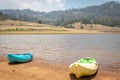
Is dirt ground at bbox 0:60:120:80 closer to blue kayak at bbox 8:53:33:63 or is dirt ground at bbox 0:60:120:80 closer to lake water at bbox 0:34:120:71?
blue kayak at bbox 8:53:33:63

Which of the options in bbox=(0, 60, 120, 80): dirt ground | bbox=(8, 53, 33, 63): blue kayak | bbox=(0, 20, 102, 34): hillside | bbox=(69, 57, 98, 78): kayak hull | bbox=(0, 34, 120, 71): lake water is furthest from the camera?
bbox=(0, 20, 102, 34): hillside

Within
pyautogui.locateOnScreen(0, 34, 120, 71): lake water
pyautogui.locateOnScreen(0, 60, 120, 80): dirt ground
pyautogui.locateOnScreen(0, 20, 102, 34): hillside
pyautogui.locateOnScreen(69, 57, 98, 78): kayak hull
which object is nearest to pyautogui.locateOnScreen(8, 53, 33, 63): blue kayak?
pyautogui.locateOnScreen(0, 60, 120, 80): dirt ground

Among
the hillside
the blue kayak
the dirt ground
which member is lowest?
the hillside

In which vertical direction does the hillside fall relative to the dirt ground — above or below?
below

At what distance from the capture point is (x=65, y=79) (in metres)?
17.2

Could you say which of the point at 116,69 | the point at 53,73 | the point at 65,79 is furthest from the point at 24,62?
the point at 116,69

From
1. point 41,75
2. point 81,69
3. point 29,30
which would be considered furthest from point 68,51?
point 29,30

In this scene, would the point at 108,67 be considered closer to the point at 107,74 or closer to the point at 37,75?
the point at 107,74

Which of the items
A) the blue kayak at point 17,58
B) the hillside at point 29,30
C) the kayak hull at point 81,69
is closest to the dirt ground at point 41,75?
the kayak hull at point 81,69

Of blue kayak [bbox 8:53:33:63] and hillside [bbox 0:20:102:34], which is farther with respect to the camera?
hillside [bbox 0:20:102:34]

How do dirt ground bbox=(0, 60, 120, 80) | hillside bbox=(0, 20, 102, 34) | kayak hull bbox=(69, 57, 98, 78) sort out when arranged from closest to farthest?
kayak hull bbox=(69, 57, 98, 78)
dirt ground bbox=(0, 60, 120, 80)
hillside bbox=(0, 20, 102, 34)

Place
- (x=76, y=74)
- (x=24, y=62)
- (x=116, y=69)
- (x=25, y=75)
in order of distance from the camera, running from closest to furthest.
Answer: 1. (x=76, y=74)
2. (x=25, y=75)
3. (x=116, y=69)
4. (x=24, y=62)

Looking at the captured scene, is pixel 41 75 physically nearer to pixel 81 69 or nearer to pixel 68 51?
pixel 81 69

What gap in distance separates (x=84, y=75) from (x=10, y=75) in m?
6.10
